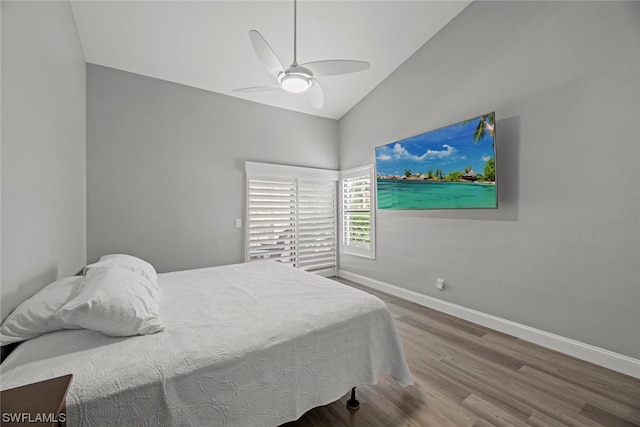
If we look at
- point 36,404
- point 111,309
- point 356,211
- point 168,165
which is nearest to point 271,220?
point 356,211

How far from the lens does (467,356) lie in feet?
7.68

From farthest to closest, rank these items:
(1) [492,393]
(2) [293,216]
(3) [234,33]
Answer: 1. (2) [293,216]
2. (3) [234,33]
3. (1) [492,393]

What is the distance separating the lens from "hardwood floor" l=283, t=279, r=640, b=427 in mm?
1649

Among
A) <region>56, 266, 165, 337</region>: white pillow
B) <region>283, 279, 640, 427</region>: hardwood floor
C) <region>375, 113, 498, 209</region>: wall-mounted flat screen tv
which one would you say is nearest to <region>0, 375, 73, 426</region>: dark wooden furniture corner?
<region>56, 266, 165, 337</region>: white pillow

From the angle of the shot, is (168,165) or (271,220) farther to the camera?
(271,220)

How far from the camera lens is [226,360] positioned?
1212mm

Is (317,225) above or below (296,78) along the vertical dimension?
below

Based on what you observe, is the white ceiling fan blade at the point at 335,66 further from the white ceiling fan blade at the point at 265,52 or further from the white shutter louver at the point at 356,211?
the white shutter louver at the point at 356,211

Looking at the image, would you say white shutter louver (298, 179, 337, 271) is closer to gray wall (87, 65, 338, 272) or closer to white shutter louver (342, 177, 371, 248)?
white shutter louver (342, 177, 371, 248)

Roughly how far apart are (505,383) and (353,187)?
320 cm

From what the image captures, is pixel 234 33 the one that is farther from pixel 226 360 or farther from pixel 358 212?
pixel 226 360

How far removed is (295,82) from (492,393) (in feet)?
8.31

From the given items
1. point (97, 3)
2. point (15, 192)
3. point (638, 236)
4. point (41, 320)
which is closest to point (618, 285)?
point (638, 236)
